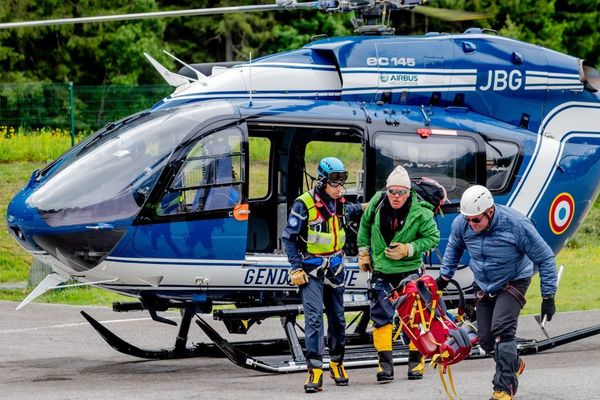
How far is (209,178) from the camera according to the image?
11469 mm

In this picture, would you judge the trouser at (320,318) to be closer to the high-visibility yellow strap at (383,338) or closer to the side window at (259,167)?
the high-visibility yellow strap at (383,338)

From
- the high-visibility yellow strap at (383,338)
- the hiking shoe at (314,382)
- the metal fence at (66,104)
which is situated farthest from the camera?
the metal fence at (66,104)

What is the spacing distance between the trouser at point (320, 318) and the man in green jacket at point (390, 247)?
1.03 feet

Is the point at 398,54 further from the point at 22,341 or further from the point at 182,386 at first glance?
the point at 22,341

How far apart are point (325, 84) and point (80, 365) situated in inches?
150

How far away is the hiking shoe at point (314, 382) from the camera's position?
33.5 ft

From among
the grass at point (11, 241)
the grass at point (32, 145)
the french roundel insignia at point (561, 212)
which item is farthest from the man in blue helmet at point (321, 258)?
the grass at point (32, 145)

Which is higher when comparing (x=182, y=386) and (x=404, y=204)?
(x=404, y=204)

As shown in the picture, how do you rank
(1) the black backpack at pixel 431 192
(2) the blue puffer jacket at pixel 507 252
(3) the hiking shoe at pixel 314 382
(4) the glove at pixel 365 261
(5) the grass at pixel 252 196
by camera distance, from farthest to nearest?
1. (5) the grass at pixel 252 196
2. (1) the black backpack at pixel 431 192
3. (4) the glove at pixel 365 261
4. (3) the hiking shoe at pixel 314 382
5. (2) the blue puffer jacket at pixel 507 252

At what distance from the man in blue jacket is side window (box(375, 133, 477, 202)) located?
8.42ft

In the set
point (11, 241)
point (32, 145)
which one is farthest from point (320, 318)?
point (32, 145)

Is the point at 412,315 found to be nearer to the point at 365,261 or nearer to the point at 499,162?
the point at 365,261

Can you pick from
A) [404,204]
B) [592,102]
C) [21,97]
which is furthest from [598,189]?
[21,97]

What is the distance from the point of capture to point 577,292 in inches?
722
